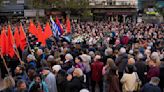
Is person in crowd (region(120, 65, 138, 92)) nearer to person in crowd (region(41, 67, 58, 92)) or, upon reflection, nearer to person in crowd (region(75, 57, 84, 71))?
person in crowd (region(75, 57, 84, 71))

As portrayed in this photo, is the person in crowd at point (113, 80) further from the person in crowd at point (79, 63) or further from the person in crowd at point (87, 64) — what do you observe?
the person in crowd at point (87, 64)

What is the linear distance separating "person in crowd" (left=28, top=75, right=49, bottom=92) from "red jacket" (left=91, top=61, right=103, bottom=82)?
11.1 feet

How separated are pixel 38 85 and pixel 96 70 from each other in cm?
436

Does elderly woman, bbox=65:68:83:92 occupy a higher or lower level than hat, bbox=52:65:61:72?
lower

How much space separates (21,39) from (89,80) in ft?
14.6

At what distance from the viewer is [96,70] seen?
1406cm

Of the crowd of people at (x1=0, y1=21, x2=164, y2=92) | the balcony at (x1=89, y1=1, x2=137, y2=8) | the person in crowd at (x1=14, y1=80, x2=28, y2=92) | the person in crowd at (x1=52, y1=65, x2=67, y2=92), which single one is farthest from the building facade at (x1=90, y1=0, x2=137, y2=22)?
the person in crowd at (x1=14, y1=80, x2=28, y2=92)

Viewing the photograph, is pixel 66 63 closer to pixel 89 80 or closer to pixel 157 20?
pixel 89 80

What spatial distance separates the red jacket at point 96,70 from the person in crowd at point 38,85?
133 inches

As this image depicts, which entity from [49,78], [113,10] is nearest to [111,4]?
[113,10]

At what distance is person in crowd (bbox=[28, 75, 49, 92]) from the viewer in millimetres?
9797

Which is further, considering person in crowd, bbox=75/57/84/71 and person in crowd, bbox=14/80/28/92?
person in crowd, bbox=75/57/84/71

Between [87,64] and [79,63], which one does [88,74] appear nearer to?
[87,64]

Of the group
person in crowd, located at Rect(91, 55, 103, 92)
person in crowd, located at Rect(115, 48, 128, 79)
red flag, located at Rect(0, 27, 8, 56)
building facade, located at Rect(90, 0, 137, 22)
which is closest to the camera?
person in crowd, located at Rect(115, 48, 128, 79)
